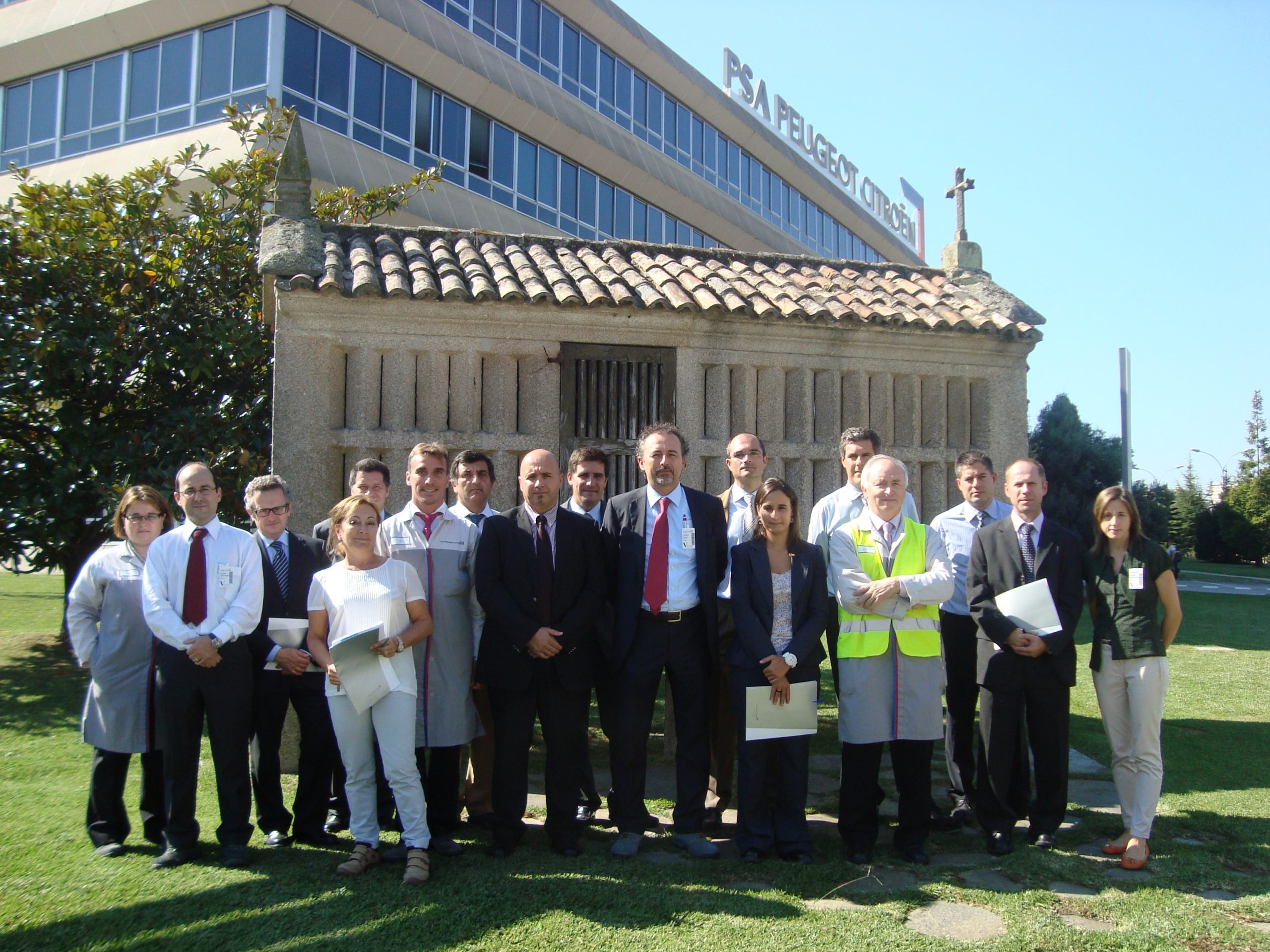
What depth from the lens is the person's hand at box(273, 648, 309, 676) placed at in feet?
16.8

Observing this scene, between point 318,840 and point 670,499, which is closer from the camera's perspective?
point 318,840

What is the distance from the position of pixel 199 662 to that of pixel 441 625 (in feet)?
3.81

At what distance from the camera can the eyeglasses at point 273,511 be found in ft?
17.6

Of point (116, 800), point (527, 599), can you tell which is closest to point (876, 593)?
point (527, 599)

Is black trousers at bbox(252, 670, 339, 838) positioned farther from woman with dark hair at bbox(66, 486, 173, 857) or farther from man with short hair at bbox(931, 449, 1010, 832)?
man with short hair at bbox(931, 449, 1010, 832)

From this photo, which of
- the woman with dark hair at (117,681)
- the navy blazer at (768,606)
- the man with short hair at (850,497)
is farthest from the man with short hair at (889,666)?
the woman with dark hair at (117,681)

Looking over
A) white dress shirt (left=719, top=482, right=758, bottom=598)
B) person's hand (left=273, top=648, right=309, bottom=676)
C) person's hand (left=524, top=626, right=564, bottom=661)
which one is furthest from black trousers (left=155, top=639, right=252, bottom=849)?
white dress shirt (left=719, top=482, right=758, bottom=598)

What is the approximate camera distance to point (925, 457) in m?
7.99

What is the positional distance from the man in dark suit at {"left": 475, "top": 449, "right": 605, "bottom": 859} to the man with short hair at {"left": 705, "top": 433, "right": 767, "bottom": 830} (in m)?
0.92

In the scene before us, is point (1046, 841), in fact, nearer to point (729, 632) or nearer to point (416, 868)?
point (729, 632)

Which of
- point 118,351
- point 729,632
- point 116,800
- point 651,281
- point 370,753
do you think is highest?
point 651,281

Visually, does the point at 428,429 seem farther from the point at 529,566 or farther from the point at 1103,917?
the point at 1103,917

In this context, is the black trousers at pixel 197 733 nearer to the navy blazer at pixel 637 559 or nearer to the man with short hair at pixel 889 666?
the navy blazer at pixel 637 559

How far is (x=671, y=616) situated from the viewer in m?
5.12
